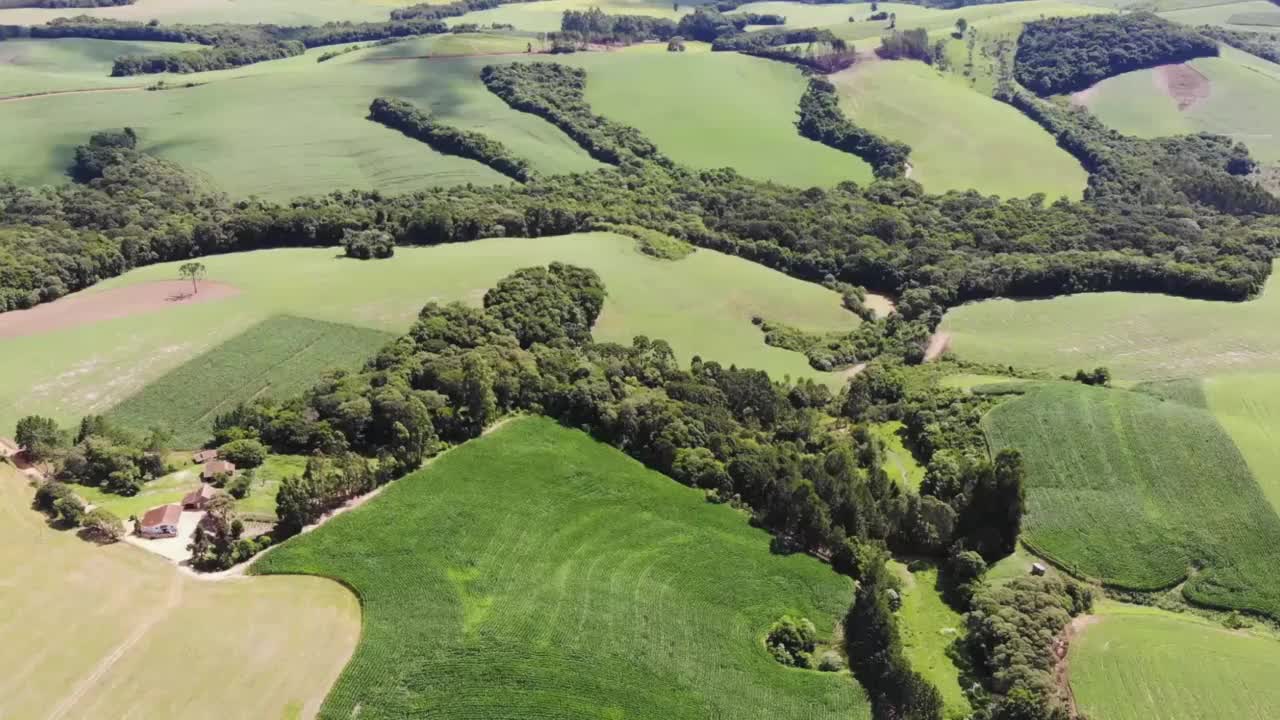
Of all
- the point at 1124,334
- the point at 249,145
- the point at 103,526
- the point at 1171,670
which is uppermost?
the point at 249,145

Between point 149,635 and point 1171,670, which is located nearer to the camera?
point 149,635

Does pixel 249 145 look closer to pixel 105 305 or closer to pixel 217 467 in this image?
pixel 105 305

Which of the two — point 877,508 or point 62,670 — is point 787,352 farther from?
point 62,670

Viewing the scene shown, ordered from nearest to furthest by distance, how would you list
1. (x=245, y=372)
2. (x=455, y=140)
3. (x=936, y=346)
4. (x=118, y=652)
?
(x=118, y=652) → (x=245, y=372) → (x=936, y=346) → (x=455, y=140)

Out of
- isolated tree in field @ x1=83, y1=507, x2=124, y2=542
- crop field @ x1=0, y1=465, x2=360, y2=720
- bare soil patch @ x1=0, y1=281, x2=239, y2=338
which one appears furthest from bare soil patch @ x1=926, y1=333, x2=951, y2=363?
isolated tree in field @ x1=83, y1=507, x2=124, y2=542

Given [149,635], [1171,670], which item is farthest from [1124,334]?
[149,635]

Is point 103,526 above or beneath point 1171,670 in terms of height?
above

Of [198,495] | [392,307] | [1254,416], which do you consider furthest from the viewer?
[392,307]
